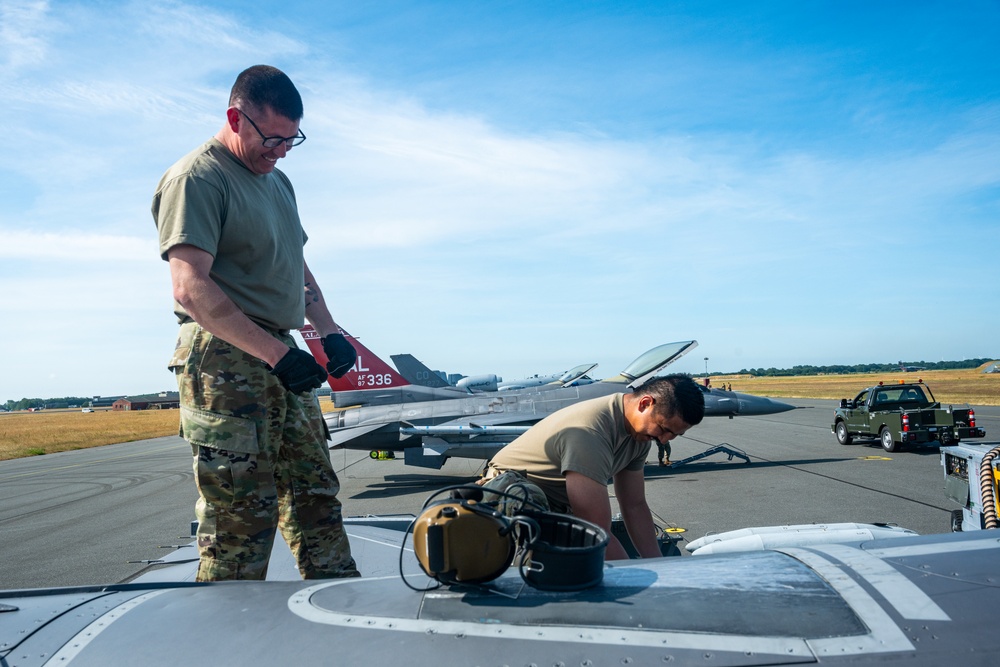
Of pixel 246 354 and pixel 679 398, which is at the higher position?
pixel 246 354

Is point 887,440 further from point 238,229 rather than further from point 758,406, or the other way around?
point 238,229

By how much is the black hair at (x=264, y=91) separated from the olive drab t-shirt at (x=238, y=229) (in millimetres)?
210

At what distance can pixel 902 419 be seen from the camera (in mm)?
14141

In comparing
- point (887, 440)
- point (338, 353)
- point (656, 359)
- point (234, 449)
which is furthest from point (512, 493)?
point (887, 440)

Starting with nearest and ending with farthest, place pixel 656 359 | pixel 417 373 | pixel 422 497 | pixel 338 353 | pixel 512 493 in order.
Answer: pixel 512 493, pixel 338 353, pixel 422 497, pixel 656 359, pixel 417 373

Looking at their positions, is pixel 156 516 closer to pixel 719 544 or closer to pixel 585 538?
pixel 719 544

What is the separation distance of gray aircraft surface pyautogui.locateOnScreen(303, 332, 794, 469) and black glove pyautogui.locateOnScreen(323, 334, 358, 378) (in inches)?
351

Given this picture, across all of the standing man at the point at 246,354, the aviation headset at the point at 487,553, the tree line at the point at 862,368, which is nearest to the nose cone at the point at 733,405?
the standing man at the point at 246,354

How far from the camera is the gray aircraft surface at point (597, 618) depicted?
144 cm

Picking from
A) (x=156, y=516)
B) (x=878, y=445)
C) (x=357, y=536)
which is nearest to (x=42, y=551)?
(x=156, y=516)

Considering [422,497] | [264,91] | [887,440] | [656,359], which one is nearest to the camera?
[264,91]

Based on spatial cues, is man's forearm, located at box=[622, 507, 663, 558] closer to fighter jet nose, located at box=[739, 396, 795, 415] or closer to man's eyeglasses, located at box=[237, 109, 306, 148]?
man's eyeglasses, located at box=[237, 109, 306, 148]

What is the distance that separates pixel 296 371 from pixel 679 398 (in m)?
1.61

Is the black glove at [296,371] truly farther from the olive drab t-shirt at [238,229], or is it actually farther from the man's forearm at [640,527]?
the man's forearm at [640,527]
